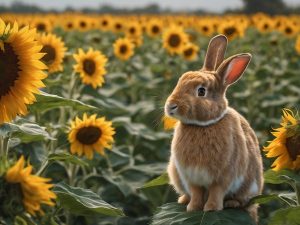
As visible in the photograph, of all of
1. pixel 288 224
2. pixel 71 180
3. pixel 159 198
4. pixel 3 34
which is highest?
pixel 3 34

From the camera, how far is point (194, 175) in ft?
7.53

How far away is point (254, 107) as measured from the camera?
27.6ft

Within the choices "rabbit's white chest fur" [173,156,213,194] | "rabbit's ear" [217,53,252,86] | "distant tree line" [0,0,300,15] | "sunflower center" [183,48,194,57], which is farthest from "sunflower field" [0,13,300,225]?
"distant tree line" [0,0,300,15]

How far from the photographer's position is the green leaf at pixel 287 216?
7.72 ft

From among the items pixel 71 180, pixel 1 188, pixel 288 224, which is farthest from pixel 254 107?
pixel 1 188

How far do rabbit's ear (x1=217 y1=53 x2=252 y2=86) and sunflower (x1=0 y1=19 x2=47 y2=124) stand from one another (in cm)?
63

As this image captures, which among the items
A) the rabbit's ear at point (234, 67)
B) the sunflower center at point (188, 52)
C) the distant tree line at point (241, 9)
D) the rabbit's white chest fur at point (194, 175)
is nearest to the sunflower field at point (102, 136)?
the sunflower center at point (188, 52)

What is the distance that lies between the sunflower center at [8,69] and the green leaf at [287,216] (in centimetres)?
105

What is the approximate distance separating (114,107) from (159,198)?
841 mm

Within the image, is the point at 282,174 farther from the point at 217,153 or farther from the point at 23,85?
the point at 23,85

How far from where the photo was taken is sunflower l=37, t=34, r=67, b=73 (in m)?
4.71

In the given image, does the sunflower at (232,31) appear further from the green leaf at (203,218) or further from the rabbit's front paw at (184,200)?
the green leaf at (203,218)

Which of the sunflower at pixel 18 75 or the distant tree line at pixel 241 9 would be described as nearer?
the sunflower at pixel 18 75

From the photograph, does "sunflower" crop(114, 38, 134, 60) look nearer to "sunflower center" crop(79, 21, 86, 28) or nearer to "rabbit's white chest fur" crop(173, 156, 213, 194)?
Result: "sunflower center" crop(79, 21, 86, 28)
